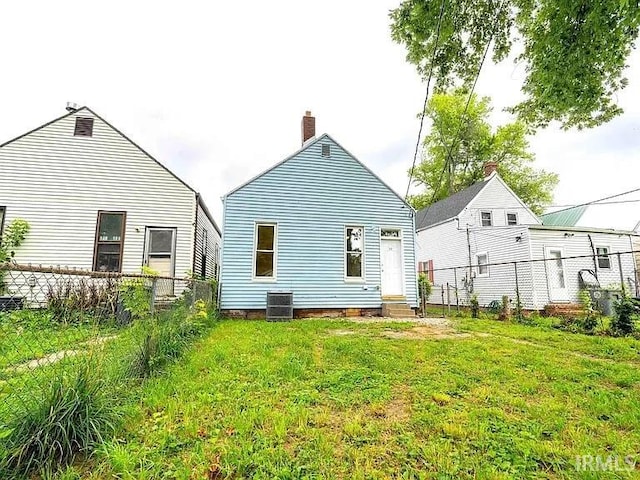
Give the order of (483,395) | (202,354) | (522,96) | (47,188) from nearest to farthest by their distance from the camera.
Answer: (483,395)
(202,354)
(522,96)
(47,188)

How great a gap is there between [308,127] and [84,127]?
7.39 m

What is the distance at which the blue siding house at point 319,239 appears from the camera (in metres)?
9.98

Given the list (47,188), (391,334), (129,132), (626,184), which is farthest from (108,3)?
(626,184)

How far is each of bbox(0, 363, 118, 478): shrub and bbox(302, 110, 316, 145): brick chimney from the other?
1157 centimetres

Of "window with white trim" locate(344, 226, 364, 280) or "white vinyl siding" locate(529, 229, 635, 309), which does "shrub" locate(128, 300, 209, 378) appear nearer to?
"window with white trim" locate(344, 226, 364, 280)

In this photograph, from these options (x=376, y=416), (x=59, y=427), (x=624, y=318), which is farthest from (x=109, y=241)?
(x=624, y=318)

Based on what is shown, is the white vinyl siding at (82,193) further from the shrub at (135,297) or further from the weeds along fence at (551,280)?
the weeds along fence at (551,280)

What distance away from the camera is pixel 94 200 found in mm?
9633

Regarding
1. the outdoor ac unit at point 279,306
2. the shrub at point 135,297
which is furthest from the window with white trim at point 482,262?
the shrub at point 135,297

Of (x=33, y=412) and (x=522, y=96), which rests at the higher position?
A: (x=522, y=96)

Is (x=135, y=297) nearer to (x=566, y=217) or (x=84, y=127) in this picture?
(x=84, y=127)

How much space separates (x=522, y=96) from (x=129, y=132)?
34.8ft

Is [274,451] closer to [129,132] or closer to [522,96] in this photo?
[522,96]

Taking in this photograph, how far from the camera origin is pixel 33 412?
2098 millimetres
